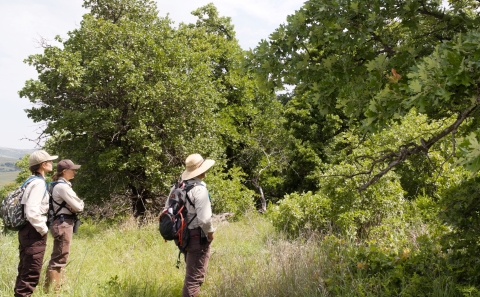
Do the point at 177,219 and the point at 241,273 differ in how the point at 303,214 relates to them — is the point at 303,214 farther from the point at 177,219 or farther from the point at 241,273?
the point at 177,219

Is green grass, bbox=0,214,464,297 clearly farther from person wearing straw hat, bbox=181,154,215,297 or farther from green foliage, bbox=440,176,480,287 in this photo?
person wearing straw hat, bbox=181,154,215,297

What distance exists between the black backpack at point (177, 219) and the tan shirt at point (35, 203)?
1.35 m

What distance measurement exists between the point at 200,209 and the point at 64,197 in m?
1.90

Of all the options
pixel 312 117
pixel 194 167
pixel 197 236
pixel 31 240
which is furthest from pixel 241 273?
pixel 312 117

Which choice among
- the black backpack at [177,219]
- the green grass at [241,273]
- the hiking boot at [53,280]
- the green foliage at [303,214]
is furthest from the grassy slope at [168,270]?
the black backpack at [177,219]

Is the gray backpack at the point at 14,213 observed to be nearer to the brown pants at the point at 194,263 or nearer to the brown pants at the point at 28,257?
the brown pants at the point at 28,257

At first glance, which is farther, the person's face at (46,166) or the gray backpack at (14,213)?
the person's face at (46,166)

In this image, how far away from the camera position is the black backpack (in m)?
4.28

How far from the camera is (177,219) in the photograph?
4340 mm

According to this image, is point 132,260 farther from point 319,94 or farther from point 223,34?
point 223,34

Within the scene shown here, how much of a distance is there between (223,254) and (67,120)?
8.69m

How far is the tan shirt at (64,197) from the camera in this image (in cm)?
487

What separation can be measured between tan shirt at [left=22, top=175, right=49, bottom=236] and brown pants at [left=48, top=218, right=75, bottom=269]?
1.73 ft

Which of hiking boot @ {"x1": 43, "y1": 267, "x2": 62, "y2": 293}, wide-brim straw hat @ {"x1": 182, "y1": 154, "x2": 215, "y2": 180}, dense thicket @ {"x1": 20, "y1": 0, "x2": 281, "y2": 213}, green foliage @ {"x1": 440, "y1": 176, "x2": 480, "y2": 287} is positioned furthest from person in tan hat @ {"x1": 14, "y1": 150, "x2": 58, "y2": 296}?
dense thicket @ {"x1": 20, "y1": 0, "x2": 281, "y2": 213}
